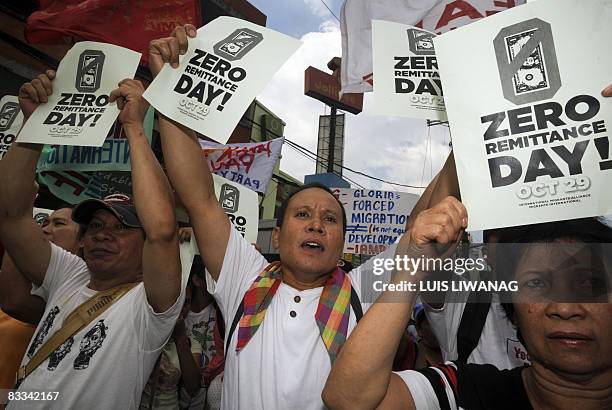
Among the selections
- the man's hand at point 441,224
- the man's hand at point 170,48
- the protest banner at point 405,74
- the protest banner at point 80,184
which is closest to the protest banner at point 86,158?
the protest banner at point 80,184

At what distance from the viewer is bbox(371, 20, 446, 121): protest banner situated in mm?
1666

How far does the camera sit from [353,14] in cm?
349

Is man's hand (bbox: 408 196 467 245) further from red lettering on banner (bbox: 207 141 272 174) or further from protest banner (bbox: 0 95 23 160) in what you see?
red lettering on banner (bbox: 207 141 272 174)

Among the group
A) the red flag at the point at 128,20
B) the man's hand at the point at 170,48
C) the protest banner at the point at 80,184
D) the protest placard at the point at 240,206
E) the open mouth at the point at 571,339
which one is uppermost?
the red flag at the point at 128,20

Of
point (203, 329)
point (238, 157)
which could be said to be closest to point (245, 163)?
point (238, 157)

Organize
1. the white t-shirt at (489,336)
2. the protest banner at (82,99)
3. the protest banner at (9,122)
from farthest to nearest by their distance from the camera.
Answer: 1. the protest banner at (9,122)
2. the protest banner at (82,99)
3. the white t-shirt at (489,336)

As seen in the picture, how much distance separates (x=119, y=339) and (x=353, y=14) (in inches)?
124

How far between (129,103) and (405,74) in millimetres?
1398

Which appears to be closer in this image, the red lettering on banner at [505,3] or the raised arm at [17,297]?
the raised arm at [17,297]

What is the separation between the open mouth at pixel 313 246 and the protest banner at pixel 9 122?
2.18m

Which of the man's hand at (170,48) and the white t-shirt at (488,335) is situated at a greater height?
the man's hand at (170,48)

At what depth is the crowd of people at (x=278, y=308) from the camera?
1134 mm

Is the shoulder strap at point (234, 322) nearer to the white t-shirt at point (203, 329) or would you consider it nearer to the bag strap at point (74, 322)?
the bag strap at point (74, 322)

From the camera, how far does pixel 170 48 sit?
6.04 ft
